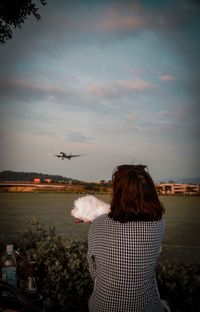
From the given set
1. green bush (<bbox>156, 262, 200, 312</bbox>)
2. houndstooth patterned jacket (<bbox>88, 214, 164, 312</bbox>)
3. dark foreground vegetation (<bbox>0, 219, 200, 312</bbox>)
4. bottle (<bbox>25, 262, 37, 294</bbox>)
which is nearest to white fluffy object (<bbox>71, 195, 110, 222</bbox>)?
houndstooth patterned jacket (<bbox>88, 214, 164, 312</bbox>)

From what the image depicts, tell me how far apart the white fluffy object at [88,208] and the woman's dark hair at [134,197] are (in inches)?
13.0

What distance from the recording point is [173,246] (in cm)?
1623

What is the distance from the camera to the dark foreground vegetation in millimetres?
3102

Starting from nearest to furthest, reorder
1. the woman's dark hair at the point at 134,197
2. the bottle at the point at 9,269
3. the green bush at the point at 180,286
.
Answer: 1. the woman's dark hair at the point at 134,197
2. the bottle at the point at 9,269
3. the green bush at the point at 180,286

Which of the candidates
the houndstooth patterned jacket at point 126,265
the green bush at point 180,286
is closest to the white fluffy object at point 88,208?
the houndstooth patterned jacket at point 126,265

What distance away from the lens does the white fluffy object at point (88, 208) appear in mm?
2840

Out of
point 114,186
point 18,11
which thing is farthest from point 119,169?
point 18,11

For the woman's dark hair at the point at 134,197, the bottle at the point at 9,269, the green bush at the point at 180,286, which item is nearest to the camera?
the woman's dark hair at the point at 134,197

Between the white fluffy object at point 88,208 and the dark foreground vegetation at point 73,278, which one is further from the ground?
the white fluffy object at point 88,208

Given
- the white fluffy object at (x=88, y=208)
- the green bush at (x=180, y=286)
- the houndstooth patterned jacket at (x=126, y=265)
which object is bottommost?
the green bush at (x=180, y=286)

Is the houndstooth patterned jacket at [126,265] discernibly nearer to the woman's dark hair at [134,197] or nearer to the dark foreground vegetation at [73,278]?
the woman's dark hair at [134,197]

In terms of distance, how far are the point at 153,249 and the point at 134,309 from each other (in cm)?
38

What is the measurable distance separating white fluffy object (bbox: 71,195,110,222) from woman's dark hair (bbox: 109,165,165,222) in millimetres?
330

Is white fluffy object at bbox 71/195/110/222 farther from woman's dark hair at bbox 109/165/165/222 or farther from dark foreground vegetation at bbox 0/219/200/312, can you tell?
dark foreground vegetation at bbox 0/219/200/312
